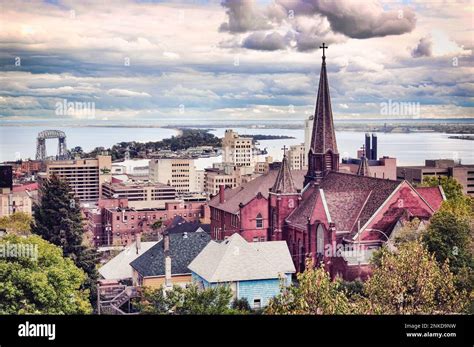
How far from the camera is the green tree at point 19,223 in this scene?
9.09 meters

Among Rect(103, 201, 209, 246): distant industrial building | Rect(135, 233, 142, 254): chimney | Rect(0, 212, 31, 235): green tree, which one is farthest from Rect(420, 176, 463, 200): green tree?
Rect(0, 212, 31, 235): green tree

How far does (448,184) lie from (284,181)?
270cm

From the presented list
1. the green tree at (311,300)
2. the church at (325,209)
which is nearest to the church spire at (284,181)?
the church at (325,209)

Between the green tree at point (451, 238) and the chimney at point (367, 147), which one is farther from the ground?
the chimney at point (367, 147)

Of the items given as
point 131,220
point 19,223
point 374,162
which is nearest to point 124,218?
point 131,220

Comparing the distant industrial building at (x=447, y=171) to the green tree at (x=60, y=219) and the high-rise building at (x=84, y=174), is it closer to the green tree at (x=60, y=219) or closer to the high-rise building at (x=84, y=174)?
the high-rise building at (x=84, y=174)

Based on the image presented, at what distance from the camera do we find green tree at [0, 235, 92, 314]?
776 cm

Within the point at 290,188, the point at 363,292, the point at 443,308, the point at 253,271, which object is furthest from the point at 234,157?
the point at 443,308

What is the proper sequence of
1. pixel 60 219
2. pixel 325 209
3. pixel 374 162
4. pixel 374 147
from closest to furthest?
pixel 60 219
pixel 374 147
pixel 374 162
pixel 325 209

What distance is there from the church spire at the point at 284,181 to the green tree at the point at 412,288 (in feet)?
9.79

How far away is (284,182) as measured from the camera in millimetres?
10492

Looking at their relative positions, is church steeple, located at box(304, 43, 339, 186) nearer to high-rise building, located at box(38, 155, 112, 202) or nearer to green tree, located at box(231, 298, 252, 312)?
green tree, located at box(231, 298, 252, 312)

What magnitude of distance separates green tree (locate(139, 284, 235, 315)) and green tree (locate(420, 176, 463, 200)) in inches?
139

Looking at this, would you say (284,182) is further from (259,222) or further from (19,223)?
(19,223)
